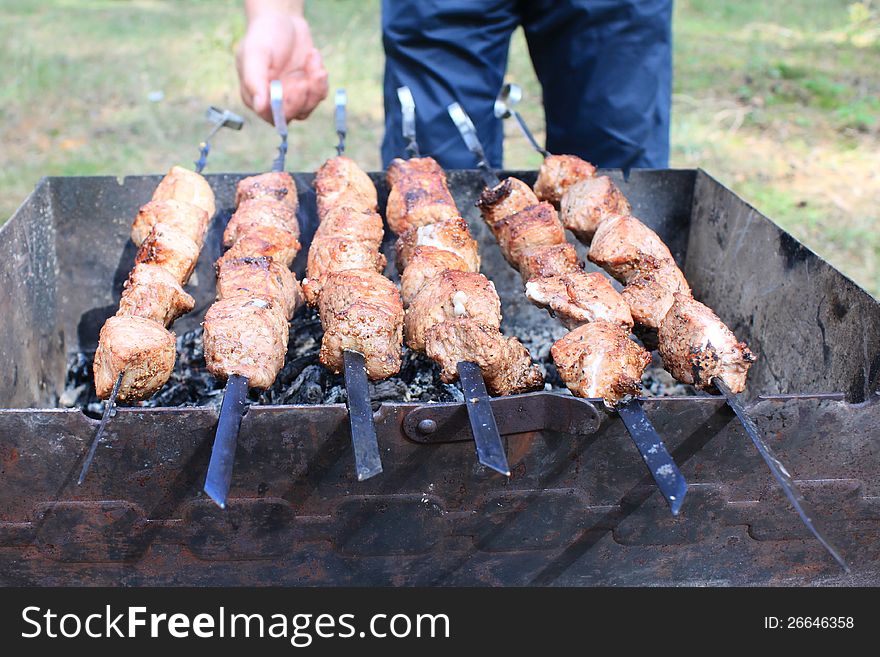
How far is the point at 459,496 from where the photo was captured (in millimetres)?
1761

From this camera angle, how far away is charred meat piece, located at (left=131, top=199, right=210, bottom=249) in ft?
8.14

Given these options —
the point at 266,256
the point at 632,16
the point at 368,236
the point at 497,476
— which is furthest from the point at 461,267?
the point at 632,16

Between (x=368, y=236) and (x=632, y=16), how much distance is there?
5.48ft

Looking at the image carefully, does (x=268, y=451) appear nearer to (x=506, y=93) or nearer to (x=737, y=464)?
(x=737, y=464)

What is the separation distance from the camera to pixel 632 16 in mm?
3326

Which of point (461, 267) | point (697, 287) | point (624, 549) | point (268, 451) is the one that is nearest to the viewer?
point (268, 451)

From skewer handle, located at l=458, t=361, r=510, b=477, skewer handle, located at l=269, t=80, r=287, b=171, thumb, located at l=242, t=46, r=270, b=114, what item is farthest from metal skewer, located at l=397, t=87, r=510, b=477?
thumb, located at l=242, t=46, r=270, b=114

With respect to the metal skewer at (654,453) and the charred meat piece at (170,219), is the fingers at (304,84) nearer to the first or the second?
the charred meat piece at (170,219)

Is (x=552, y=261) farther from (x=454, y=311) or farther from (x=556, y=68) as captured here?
(x=556, y=68)

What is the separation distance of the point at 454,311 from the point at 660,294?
0.59 metres

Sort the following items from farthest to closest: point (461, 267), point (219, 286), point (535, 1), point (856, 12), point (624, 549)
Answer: point (856, 12) < point (535, 1) < point (461, 267) < point (219, 286) < point (624, 549)

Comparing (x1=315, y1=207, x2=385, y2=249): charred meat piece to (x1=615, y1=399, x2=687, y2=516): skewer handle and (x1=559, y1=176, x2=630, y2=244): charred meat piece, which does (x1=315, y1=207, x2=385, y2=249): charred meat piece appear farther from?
(x1=615, y1=399, x2=687, y2=516): skewer handle

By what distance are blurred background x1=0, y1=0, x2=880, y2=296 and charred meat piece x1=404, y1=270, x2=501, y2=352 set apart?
328cm

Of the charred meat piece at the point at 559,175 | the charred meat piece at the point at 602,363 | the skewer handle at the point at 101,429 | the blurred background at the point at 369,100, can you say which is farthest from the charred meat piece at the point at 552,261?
the blurred background at the point at 369,100
